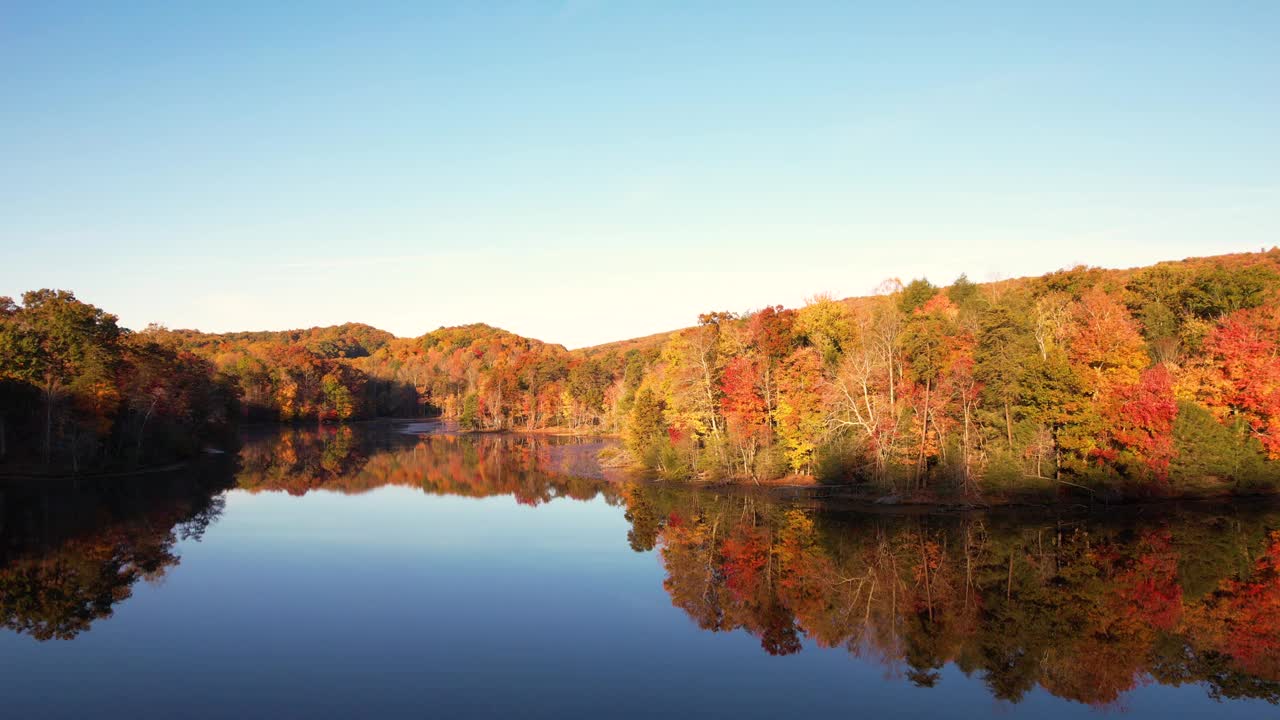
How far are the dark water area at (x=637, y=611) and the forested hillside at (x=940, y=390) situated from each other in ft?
12.7

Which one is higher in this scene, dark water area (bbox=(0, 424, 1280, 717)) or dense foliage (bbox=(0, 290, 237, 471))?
dense foliage (bbox=(0, 290, 237, 471))

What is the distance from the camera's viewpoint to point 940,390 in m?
41.7

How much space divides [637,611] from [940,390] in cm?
2492

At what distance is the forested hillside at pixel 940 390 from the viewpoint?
39.9 metres

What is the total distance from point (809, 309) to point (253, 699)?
42227 millimetres

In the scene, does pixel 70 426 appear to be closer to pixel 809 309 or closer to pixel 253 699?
pixel 253 699

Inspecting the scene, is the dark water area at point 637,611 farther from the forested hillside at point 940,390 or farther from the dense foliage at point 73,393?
the dense foliage at point 73,393

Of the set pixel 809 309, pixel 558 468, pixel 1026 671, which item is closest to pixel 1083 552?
pixel 1026 671

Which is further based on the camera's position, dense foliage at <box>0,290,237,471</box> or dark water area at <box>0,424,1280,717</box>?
dense foliage at <box>0,290,237,471</box>

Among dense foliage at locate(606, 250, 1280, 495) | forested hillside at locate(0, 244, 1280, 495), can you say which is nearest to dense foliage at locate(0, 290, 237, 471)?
forested hillside at locate(0, 244, 1280, 495)

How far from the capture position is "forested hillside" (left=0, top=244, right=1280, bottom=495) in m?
39.9

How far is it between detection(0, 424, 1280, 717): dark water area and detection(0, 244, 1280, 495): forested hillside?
3871 mm

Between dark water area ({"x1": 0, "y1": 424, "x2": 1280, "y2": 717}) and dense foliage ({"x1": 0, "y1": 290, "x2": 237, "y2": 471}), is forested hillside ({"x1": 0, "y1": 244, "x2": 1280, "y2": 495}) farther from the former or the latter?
dark water area ({"x1": 0, "y1": 424, "x2": 1280, "y2": 717})

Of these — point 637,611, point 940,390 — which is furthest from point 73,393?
point 940,390
